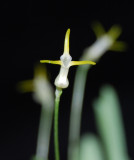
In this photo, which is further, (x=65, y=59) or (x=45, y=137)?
(x=45, y=137)

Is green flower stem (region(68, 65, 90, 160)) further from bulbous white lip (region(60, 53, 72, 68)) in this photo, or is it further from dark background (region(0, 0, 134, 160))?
dark background (region(0, 0, 134, 160))

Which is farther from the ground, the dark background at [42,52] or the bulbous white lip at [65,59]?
the dark background at [42,52]

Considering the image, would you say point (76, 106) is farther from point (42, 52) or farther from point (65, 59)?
point (42, 52)

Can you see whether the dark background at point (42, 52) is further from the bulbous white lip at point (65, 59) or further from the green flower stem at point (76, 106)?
the bulbous white lip at point (65, 59)

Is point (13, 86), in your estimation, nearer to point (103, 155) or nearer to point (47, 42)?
point (47, 42)

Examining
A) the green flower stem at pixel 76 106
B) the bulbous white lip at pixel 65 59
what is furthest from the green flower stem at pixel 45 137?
the bulbous white lip at pixel 65 59

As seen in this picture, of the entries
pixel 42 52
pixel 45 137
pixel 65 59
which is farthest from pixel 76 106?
pixel 42 52

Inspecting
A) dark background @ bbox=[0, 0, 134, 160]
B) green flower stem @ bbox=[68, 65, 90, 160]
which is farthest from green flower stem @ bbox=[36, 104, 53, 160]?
dark background @ bbox=[0, 0, 134, 160]

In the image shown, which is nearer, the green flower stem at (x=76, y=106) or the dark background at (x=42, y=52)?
the green flower stem at (x=76, y=106)

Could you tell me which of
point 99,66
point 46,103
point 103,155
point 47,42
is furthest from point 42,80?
point 99,66
